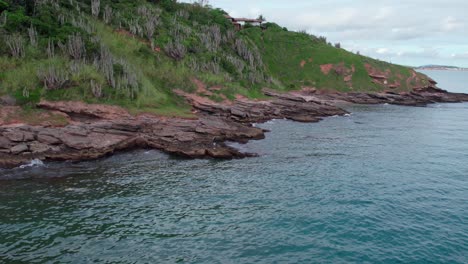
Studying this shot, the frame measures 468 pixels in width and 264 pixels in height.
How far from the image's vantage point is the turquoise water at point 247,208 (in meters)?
19.7

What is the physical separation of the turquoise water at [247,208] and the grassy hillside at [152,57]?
13742 mm

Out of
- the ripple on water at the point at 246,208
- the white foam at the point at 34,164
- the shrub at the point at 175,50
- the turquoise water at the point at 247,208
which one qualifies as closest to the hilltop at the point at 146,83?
the shrub at the point at 175,50

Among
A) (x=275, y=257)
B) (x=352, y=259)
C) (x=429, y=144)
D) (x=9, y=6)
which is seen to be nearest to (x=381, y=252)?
(x=352, y=259)

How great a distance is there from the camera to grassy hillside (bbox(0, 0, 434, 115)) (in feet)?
148

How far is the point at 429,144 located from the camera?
45.2 m

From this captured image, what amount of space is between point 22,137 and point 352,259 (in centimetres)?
3145

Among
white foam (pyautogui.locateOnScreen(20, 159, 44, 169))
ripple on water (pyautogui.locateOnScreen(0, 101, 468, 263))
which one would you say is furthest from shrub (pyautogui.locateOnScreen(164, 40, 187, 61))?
white foam (pyautogui.locateOnScreen(20, 159, 44, 169))

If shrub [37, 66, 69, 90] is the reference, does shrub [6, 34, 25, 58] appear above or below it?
above

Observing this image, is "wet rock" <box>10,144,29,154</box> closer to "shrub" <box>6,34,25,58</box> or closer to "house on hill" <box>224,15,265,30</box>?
"shrub" <box>6,34,25,58</box>

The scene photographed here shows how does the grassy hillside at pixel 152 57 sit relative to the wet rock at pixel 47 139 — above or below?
above

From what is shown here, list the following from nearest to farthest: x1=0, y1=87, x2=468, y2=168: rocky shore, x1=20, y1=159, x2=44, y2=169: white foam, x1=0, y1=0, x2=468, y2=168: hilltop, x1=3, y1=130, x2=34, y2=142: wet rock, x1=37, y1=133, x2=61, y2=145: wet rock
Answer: x1=20, y1=159, x2=44, y2=169: white foam, x1=3, y1=130, x2=34, y2=142: wet rock, x1=0, y1=87, x2=468, y2=168: rocky shore, x1=37, y1=133, x2=61, y2=145: wet rock, x1=0, y1=0, x2=468, y2=168: hilltop

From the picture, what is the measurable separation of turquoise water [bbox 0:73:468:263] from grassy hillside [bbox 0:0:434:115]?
1374 cm

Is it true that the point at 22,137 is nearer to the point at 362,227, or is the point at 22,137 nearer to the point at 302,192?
the point at 302,192

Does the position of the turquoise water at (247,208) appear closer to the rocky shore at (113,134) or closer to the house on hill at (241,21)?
the rocky shore at (113,134)
